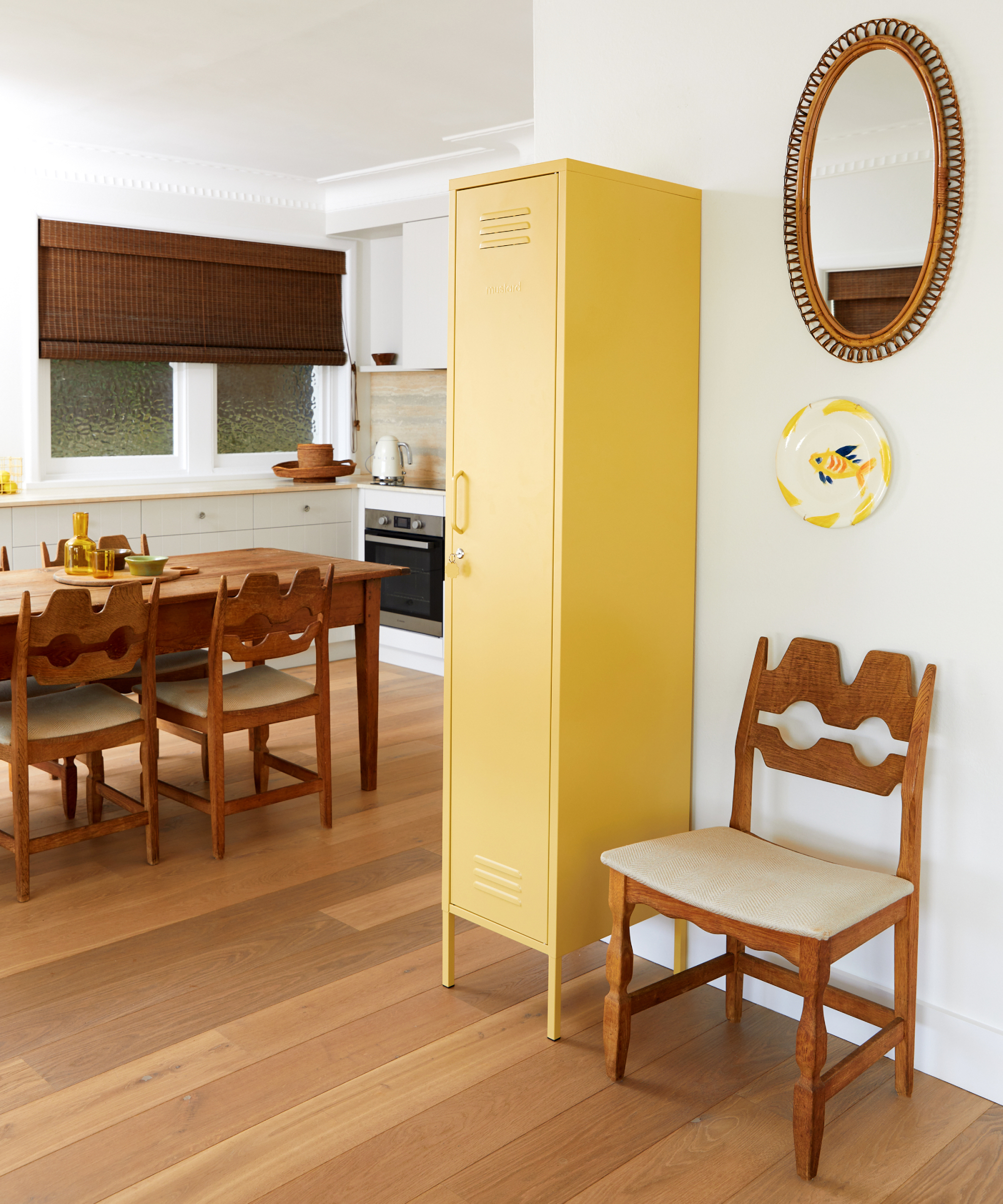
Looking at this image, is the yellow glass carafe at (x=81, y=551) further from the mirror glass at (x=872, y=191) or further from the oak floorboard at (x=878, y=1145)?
the oak floorboard at (x=878, y=1145)

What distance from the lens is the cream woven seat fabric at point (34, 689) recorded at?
Result: 11.8 feet

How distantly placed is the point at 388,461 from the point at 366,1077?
4319 millimetres

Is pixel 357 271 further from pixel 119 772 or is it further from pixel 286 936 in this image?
pixel 286 936

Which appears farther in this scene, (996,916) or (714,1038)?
(714,1038)

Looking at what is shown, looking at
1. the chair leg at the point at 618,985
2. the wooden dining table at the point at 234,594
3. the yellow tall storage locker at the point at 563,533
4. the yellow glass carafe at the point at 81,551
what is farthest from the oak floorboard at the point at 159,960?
the yellow glass carafe at the point at 81,551

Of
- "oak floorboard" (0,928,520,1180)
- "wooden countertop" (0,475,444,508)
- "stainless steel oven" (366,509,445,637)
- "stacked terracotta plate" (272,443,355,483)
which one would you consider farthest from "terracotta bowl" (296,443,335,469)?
"oak floorboard" (0,928,520,1180)

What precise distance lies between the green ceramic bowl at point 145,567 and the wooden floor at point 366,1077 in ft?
3.37

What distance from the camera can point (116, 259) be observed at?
558 cm

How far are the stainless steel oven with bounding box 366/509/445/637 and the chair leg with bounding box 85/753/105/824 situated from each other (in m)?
2.32

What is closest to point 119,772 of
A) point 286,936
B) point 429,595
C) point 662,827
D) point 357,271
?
point 286,936

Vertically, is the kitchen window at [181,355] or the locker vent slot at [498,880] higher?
the kitchen window at [181,355]

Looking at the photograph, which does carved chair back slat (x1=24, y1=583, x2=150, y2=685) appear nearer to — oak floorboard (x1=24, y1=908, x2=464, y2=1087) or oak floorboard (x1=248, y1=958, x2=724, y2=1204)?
oak floorboard (x1=24, y1=908, x2=464, y2=1087)

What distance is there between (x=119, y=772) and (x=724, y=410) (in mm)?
2821

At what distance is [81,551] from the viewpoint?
12.6ft
